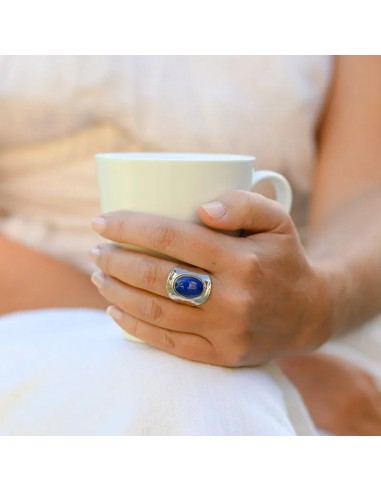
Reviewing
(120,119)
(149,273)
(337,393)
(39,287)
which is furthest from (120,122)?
(337,393)

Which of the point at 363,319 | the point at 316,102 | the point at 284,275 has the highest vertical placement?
the point at 316,102

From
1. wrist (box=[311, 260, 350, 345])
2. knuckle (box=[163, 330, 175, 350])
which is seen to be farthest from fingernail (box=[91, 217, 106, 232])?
wrist (box=[311, 260, 350, 345])

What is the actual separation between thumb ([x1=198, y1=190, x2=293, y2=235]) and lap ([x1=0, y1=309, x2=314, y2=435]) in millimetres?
146

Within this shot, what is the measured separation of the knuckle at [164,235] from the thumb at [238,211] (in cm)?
3

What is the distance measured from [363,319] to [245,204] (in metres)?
0.29

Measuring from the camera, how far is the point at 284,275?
575mm

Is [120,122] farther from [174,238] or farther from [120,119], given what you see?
[174,238]

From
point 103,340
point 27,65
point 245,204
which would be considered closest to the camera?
point 245,204

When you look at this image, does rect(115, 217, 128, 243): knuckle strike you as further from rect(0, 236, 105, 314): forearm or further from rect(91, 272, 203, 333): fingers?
rect(0, 236, 105, 314): forearm

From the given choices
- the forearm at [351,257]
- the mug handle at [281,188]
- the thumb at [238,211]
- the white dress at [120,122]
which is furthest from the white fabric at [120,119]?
the thumb at [238,211]

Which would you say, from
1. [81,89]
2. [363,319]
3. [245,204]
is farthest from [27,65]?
[363,319]

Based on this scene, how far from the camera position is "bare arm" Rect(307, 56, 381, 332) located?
796mm

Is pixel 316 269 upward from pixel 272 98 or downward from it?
downward

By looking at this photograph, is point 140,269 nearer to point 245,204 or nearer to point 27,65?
point 245,204
